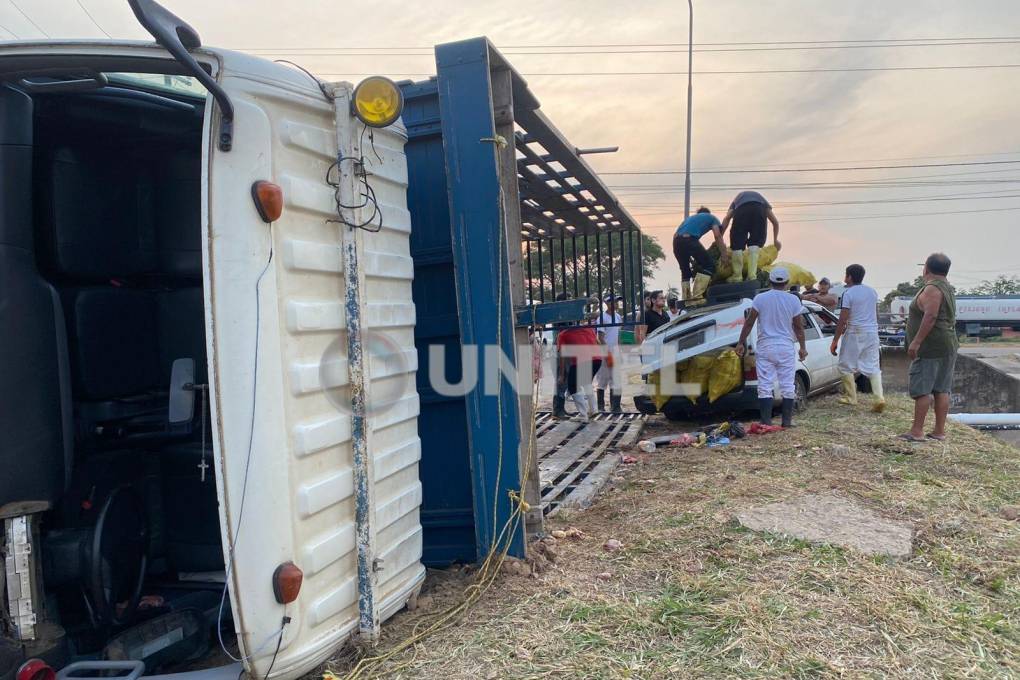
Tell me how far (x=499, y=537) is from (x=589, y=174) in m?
2.85

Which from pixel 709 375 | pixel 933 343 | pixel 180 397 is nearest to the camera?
pixel 180 397

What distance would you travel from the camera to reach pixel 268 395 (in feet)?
7.53

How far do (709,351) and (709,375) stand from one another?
0.98ft

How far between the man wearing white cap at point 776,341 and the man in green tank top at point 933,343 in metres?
1.14

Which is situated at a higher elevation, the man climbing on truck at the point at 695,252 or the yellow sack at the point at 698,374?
the man climbing on truck at the point at 695,252

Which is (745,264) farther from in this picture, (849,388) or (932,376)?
(932,376)

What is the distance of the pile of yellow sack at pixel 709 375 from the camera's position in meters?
7.84

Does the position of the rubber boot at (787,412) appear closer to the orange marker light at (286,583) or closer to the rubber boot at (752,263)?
the rubber boot at (752,263)

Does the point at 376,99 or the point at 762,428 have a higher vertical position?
the point at 376,99

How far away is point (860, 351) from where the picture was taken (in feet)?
28.2

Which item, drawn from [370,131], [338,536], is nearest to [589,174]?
[370,131]

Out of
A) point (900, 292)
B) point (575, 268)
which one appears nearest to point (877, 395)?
point (575, 268)

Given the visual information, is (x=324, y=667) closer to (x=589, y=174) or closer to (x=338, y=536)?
(x=338, y=536)

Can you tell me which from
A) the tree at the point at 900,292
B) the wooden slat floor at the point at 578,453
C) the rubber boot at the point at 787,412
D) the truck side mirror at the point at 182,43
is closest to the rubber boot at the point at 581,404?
the wooden slat floor at the point at 578,453
